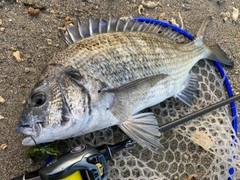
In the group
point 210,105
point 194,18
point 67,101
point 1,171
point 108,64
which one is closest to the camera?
point 67,101

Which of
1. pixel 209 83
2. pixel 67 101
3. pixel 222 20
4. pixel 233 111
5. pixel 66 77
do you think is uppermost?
pixel 222 20

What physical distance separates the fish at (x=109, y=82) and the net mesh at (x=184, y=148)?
20 centimetres

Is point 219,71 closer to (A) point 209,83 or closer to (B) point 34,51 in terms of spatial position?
(A) point 209,83

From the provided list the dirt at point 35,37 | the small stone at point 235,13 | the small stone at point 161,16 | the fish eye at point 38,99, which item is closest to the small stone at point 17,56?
the dirt at point 35,37

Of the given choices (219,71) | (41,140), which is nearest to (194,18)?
(219,71)

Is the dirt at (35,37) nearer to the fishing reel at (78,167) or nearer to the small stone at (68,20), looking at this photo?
the small stone at (68,20)

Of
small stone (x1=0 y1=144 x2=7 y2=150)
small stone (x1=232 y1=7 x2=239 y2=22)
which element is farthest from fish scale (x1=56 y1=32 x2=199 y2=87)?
small stone (x1=232 y1=7 x2=239 y2=22)

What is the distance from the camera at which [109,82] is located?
2084 mm

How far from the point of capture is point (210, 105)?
2.48 m

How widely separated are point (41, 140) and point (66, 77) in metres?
0.44

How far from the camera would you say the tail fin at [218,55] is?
2709mm

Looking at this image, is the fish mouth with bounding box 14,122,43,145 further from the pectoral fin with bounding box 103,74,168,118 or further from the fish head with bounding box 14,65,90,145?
the pectoral fin with bounding box 103,74,168,118

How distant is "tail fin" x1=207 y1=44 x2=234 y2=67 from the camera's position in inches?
107

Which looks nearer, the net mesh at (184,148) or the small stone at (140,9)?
the net mesh at (184,148)
